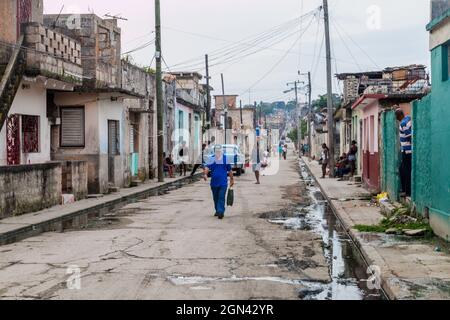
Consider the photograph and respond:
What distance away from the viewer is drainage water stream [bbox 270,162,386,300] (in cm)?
753

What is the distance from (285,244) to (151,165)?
842 inches

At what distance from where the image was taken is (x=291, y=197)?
20906 millimetres

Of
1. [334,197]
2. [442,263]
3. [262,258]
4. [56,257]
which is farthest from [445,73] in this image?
[334,197]

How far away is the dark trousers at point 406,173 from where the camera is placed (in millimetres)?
14914

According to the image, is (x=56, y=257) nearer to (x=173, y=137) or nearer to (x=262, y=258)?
(x=262, y=258)

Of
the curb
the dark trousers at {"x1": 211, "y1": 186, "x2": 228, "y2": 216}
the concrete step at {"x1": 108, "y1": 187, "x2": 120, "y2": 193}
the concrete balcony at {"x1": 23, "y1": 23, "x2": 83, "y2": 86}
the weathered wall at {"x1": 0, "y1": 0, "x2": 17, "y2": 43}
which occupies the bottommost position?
the curb

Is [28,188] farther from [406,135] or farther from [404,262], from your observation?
[404,262]

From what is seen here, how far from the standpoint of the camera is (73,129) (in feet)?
73.8

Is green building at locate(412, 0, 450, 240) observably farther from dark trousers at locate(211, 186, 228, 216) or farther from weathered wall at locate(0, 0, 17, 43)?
weathered wall at locate(0, 0, 17, 43)

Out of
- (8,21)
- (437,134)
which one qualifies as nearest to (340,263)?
(437,134)

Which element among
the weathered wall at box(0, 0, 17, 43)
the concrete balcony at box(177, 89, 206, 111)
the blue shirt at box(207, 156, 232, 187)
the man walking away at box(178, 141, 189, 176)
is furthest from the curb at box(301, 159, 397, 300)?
the concrete balcony at box(177, 89, 206, 111)

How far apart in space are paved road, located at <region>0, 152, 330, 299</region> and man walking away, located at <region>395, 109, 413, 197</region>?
3.30 m

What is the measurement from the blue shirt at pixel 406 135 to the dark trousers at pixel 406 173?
0.35 meters
